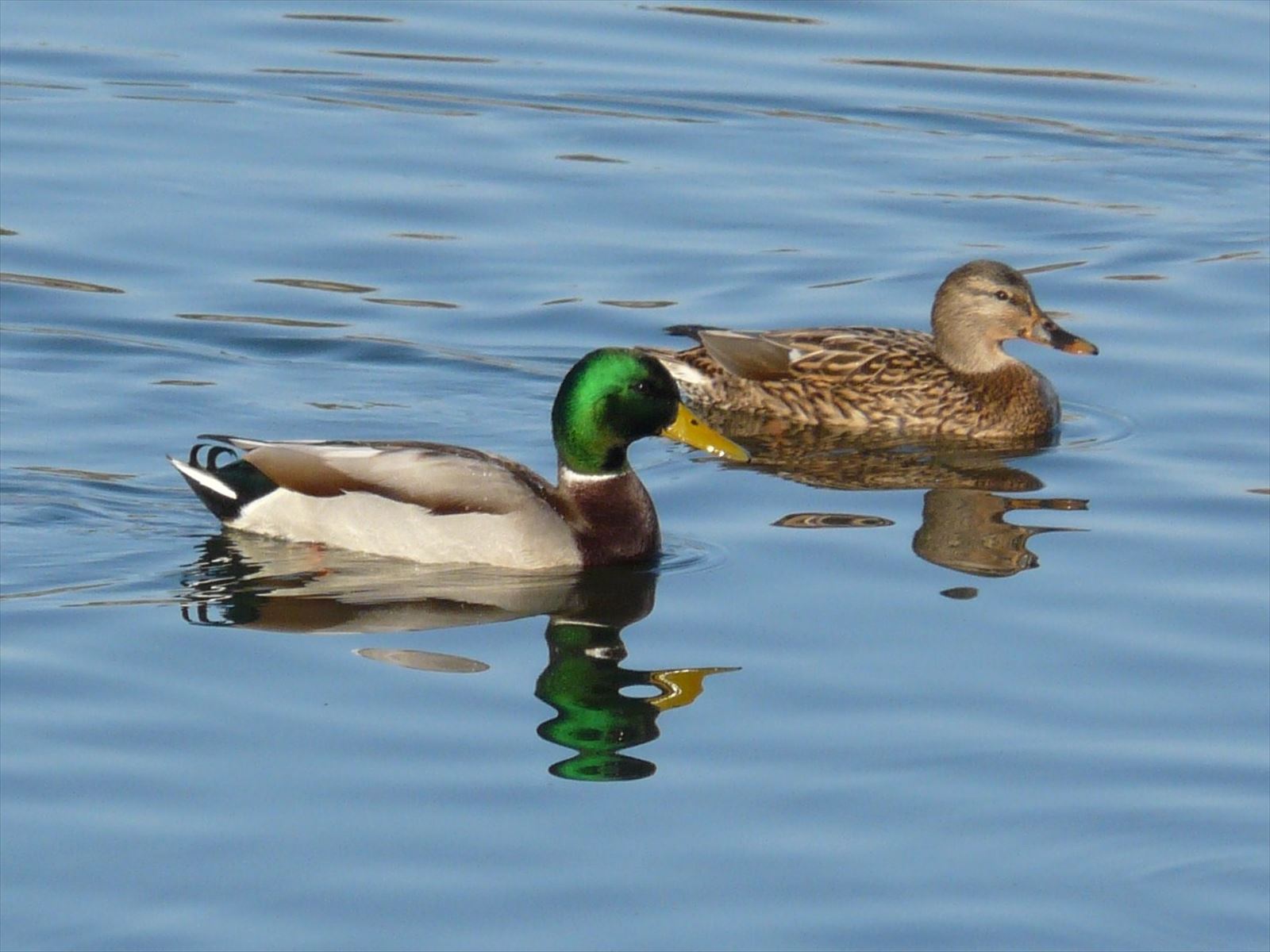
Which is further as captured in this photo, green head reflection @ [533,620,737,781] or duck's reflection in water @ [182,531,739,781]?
duck's reflection in water @ [182,531,739,781]

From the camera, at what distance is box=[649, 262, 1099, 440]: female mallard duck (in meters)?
12.8

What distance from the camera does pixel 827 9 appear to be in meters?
21.0

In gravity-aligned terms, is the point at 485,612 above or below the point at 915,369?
below

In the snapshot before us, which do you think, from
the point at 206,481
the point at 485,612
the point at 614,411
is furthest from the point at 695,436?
the point at 206,481

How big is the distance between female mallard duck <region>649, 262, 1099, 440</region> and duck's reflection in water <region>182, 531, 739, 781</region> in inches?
111

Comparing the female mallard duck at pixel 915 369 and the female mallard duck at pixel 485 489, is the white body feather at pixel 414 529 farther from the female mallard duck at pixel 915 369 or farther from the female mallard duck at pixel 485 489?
the female mallard duck at pixel 915 369

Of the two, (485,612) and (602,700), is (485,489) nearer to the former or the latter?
(485,612)

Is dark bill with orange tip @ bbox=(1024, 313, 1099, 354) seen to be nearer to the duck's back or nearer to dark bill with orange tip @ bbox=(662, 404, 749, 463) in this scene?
the duck's back

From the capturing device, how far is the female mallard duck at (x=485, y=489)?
34.6 ft

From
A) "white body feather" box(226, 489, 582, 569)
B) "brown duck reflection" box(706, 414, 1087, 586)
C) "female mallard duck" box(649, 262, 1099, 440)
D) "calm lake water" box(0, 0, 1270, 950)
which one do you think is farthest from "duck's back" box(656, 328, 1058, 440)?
"white body feather" box(226, 489, 582, 569)

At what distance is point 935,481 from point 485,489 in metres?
2.44

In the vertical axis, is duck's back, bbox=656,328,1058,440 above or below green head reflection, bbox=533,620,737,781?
above

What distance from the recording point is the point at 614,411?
1080 cm

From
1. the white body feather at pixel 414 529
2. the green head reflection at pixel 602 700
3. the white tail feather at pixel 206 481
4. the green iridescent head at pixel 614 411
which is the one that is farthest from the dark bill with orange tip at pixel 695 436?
the white tail feather at pixel 206 481
